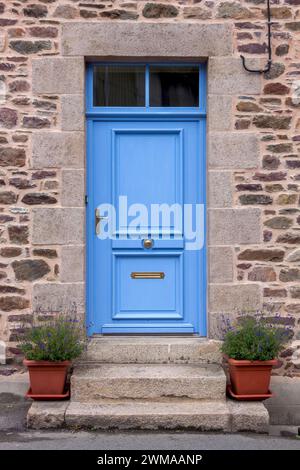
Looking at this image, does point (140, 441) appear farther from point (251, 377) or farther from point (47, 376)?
point (251, 377)

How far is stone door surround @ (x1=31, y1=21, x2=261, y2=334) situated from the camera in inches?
237

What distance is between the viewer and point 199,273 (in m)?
6.26

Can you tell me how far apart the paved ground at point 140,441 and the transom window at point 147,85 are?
2946 millimetres

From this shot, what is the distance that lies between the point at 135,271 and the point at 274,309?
131 cm

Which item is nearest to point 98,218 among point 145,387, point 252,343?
point 145,387


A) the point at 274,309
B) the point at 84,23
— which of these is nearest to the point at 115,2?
the point at 84,23

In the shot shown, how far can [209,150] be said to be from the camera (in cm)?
607

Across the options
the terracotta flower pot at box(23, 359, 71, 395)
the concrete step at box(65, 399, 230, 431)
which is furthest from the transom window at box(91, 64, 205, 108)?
the concrete step at box(65, 399, 230, 431)

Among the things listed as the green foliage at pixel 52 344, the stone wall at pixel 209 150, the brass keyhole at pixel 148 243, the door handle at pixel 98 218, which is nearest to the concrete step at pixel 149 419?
the green foliage at pixel 52 344

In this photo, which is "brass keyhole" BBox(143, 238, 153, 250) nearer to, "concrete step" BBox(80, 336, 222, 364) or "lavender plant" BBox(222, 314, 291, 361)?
"concrete step" BBox(80, 336, 222, 364)

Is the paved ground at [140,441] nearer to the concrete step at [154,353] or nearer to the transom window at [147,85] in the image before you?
the concrete step at [154,353]

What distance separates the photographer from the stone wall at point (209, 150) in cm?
602

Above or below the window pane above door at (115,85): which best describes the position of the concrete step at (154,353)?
below

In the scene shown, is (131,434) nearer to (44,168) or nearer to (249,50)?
(44,168)
